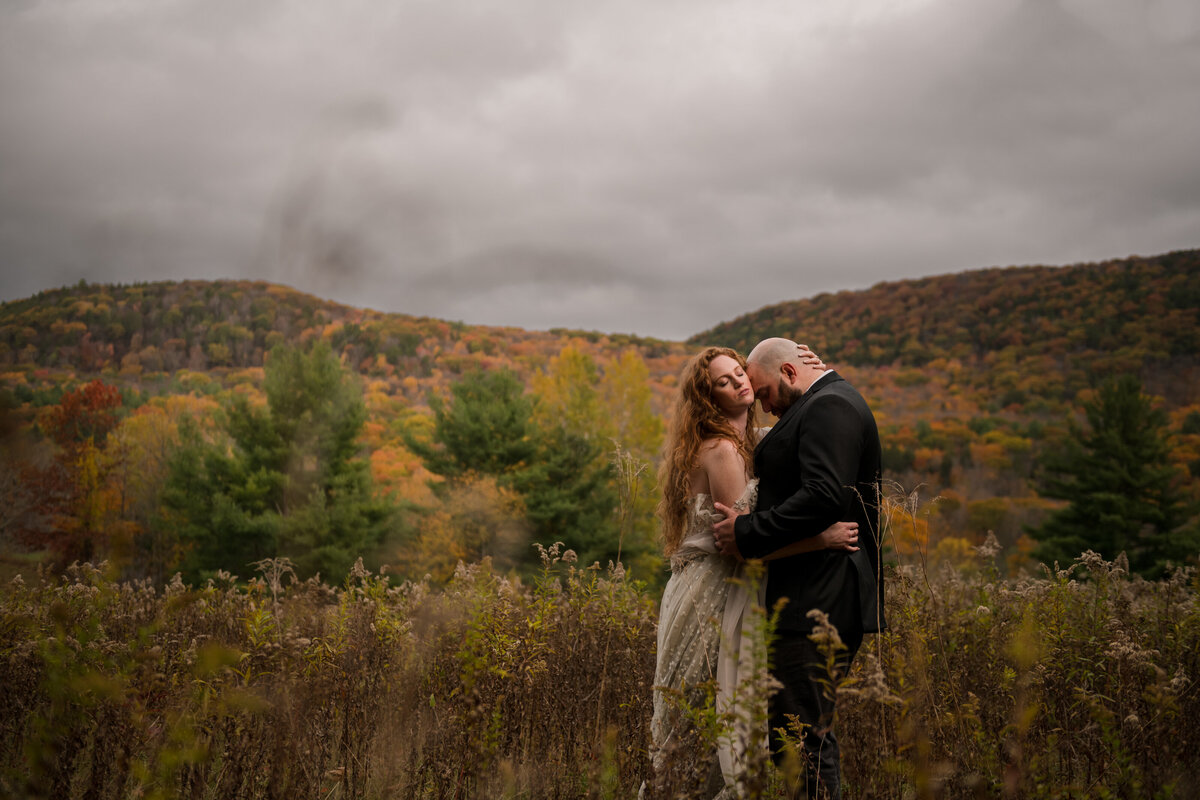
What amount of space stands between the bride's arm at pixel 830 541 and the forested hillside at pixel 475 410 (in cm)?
22

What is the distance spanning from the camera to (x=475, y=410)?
28672mm

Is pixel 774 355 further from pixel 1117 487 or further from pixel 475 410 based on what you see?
pixel 1117 487

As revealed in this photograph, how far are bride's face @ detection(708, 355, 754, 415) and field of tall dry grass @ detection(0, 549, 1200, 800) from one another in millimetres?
1153

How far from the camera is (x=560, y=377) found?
1388 inches

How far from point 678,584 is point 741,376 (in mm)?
1001

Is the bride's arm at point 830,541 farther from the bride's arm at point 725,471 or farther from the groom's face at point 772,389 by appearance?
the groom's face at point 772,389

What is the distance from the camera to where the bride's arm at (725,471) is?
3012 millimetres

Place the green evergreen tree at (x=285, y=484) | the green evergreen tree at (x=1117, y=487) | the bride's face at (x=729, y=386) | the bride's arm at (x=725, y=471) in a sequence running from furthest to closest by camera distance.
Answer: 1. the green evergreen tree at (x=1117, y=487)
2. the green evergreen tree at (x=285, y=484)
3. the bride's face at (x=729, y=386)
4. the bride's arm at (x=725, y=471)

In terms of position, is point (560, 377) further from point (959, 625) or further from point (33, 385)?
point (33, 385)

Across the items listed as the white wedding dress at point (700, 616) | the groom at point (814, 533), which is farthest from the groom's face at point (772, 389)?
the white wedding dress at point (700, 616)

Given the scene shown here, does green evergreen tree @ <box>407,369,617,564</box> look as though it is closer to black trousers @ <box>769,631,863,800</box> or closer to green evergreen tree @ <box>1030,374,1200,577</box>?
green evergreen tree @ <box>1030,374,1200,577</box>

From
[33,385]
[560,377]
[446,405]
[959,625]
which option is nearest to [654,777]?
[959,625]

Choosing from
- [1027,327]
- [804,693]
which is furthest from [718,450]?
[1027,327]

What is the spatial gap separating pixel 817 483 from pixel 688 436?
27.9 inches
